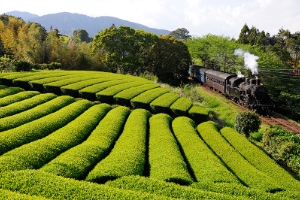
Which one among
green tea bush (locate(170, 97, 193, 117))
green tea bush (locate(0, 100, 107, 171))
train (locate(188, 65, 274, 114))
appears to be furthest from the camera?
train (locate(188, 65, 274, 114))

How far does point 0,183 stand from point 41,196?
167 cm

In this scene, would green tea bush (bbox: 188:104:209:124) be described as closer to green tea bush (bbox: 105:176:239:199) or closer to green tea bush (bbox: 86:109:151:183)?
green tea bush (bbox: 86:109:151:183)

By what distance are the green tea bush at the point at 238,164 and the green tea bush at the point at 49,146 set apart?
8.01 m

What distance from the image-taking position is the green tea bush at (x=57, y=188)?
853 cm

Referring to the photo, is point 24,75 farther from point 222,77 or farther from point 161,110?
point 222,77

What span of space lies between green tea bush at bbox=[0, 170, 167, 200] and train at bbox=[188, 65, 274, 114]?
21.1 metres

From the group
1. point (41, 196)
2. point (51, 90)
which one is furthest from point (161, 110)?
point (41, 196)

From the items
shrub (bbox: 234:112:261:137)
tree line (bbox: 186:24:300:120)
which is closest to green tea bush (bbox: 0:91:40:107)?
shrub (bbox: 234:112:261:137)

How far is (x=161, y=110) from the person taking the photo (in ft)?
77.0

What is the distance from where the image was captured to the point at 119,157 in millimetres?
12430

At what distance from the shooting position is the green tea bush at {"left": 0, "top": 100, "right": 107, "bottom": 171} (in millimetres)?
10656

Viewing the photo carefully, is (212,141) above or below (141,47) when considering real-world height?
below

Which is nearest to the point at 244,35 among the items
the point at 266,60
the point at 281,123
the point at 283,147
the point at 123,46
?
the point at 266,60

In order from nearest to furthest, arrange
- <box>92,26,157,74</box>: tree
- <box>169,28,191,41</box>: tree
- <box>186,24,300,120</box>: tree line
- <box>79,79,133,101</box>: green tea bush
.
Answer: <box>79,79,133,101</box>: green tea bush, <box>186,24,300,120</box>: tree line, <box>92,26,157,74</box>: tree, <box>169,28,191,41</box>: tree
